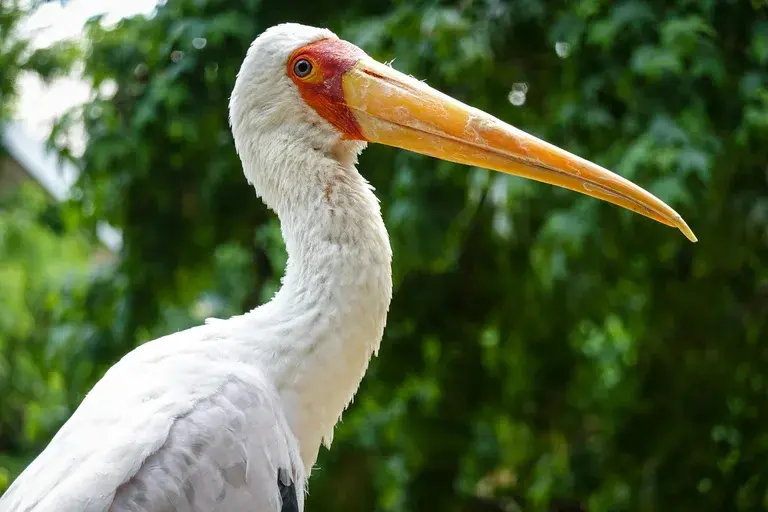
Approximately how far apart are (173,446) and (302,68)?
37.0 inches

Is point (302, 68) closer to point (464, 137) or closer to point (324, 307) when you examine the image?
point (464, 137)

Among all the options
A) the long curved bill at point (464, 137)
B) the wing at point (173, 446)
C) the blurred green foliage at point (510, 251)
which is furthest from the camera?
the blurred green foliage at point (510, 251)

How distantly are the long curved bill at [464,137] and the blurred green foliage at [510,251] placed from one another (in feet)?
3.52

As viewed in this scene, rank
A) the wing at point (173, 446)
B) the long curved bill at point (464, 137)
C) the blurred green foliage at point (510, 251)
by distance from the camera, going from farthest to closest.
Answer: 1. the blurred green foliage at point (510, 251)
2. the long curved bill at point (464, 137)
3. the wing at point (173, 446)

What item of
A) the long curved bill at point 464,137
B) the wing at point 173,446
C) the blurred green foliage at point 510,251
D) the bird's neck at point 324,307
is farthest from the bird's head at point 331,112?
the blurred green foliage at point 510,251

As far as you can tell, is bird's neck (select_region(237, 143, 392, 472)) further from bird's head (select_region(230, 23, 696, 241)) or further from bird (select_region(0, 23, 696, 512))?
bird's head (select_region(230, 23, 696, 241))

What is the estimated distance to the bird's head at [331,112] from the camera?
7.82 feet

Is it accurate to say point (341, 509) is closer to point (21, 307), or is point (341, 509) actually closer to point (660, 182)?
point (660, 182)

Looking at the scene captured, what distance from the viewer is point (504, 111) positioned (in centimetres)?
400

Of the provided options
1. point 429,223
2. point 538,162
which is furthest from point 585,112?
→ point 538,162

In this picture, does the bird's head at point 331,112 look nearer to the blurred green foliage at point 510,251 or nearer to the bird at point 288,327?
the bird at point 288,327

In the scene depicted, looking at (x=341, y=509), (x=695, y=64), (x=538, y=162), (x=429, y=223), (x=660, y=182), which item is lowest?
(x=341, y=509)

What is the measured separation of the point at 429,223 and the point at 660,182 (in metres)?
0.85

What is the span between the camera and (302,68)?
246 centimetres
